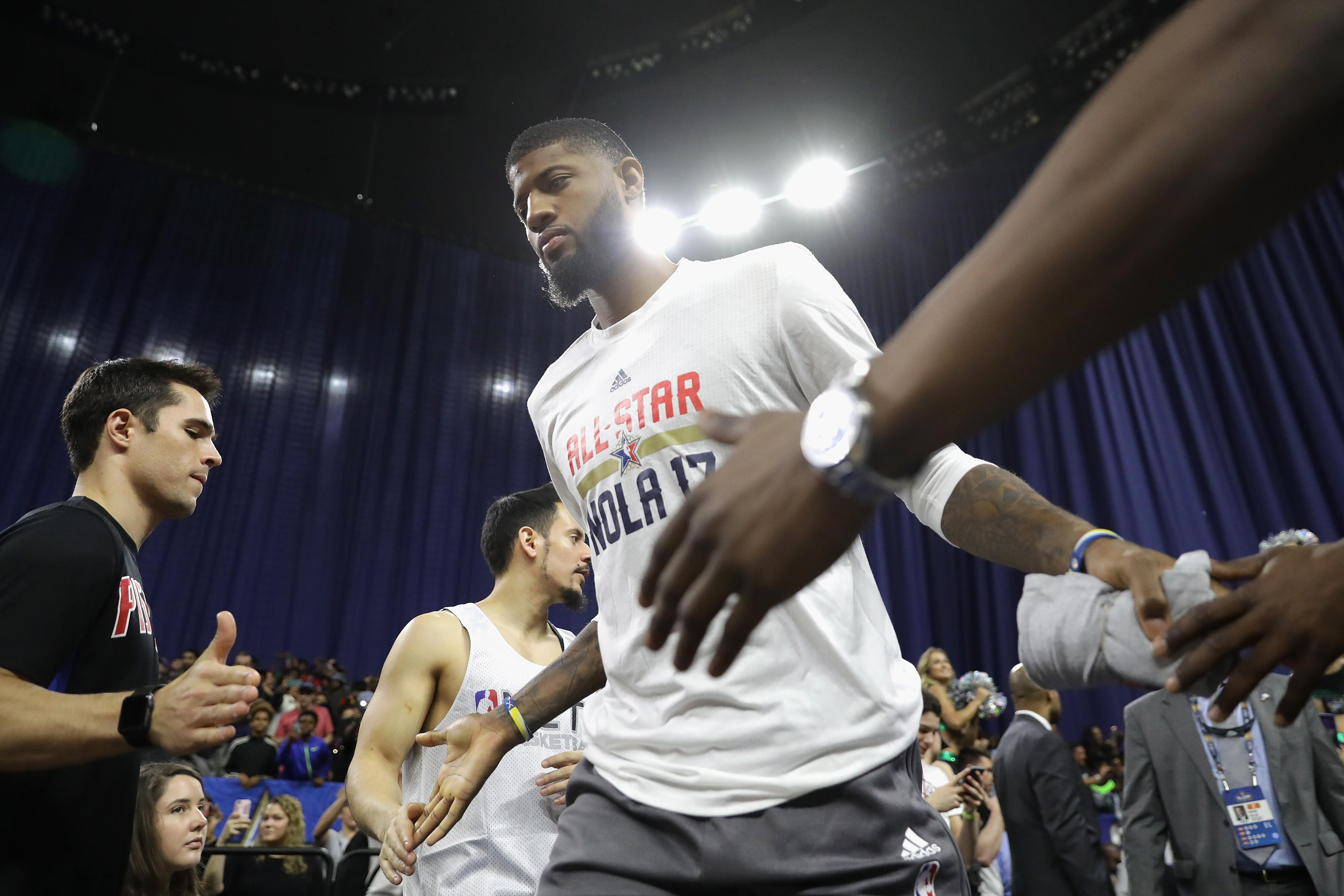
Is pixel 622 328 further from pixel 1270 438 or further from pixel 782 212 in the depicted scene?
pixel 782 212

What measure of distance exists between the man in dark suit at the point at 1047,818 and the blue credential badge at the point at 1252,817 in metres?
0.60

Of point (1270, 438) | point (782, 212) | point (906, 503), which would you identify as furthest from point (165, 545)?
point (1270, 438)

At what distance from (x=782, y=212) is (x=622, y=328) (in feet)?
28.8

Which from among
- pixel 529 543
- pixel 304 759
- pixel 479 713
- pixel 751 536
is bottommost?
pixel 751 536

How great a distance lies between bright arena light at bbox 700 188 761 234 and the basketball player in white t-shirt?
27.4ft

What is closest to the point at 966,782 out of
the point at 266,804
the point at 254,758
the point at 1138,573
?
the point at 1138,573

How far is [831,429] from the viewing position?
0.52 metres

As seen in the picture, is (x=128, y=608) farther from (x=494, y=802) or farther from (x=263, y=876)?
(x=263, y=876)

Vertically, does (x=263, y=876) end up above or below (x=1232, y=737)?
below

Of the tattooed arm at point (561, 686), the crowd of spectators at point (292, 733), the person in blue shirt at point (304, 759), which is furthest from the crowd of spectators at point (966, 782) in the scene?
the person in blue shirt at point (304, 759)

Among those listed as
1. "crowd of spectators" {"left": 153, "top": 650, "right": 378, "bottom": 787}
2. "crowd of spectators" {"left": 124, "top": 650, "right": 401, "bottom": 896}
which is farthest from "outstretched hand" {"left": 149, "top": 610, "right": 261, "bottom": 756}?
"crowd of spectators" {"left": 153, "top": 650, "right": 378, "bottom": 787}

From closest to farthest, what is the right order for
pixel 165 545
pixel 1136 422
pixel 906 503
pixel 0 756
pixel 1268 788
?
pixel 906 503 < pixel 0 756 < pixel 1268 788 < pixel 1136 422 < pixel 165 545

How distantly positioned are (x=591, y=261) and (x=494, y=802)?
4.43 ft

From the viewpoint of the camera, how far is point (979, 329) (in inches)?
19.2
